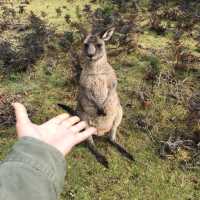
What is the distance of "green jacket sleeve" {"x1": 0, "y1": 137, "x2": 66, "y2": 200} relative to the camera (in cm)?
177

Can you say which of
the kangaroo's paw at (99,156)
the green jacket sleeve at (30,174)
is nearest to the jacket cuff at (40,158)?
the green jacket sleeve at (30,174)

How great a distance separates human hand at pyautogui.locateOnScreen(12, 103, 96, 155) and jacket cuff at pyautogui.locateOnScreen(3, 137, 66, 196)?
18 cm

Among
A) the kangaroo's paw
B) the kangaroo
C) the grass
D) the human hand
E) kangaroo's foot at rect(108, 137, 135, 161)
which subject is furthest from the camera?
the kangaroo

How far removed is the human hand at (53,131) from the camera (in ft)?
7.27

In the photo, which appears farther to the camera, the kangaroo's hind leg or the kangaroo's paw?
the kangaroo's hind leg

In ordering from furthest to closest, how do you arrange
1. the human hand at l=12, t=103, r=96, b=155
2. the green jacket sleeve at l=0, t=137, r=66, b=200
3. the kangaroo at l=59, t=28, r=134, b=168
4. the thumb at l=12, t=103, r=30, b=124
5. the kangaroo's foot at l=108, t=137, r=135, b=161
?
the kangaroo at l=59, t=28, r=134, b=168 → the kangaroo's foot at l=108, t=137, r=135, b=161 → the thumb at l=12, t=103, r=30, b=124 → the human hand at l=12, t=103, r=96, b=155 → the green jacket sleeve at l=0, t=137, r=66, b=200

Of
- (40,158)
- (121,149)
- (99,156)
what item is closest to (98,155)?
(99,156)

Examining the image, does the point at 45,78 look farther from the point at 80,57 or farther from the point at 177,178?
the point at 177,178

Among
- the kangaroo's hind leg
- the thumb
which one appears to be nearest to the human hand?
the thumb

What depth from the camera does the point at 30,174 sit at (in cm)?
178

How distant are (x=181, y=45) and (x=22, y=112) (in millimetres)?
6841

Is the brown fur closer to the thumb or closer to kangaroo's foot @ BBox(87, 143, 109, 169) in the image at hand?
kangaroo's foot @ BBox(87, 143, 109, 169)

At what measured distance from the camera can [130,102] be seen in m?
7.46

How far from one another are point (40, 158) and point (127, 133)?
4.98 meters
